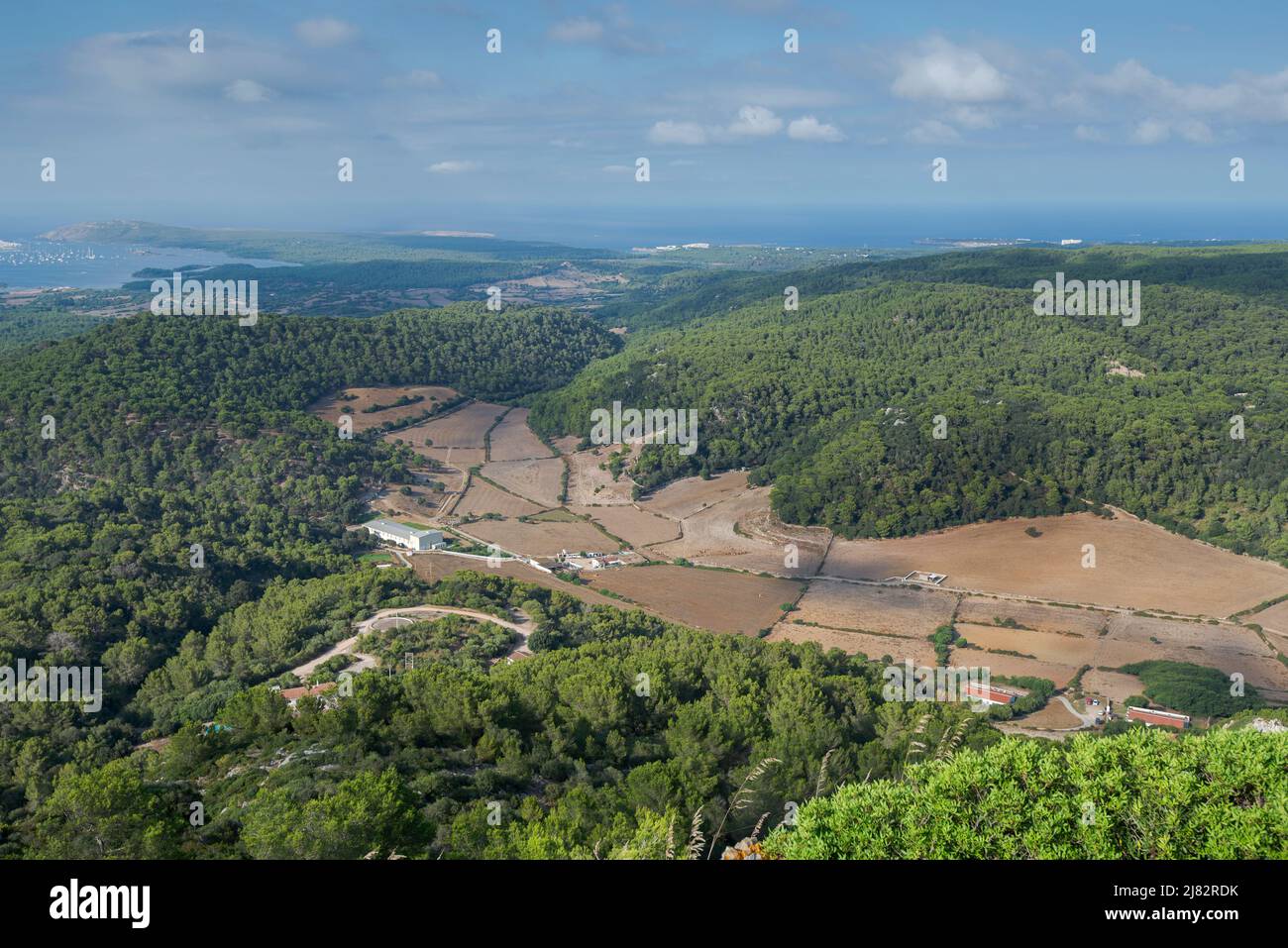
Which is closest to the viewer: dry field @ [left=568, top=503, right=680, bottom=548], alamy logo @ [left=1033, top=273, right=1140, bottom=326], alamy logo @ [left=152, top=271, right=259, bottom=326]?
dry field @ [left=568, top=503, right=680, bottom=548]

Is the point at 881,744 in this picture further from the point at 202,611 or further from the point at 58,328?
the point at 58,328

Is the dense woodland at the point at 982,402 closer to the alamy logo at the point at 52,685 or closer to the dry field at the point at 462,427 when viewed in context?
the dry field at the point at 462,427

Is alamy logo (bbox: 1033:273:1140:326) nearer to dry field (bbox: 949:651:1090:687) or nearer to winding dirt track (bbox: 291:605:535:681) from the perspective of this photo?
dry field (bbox: 949:651:1090:687)

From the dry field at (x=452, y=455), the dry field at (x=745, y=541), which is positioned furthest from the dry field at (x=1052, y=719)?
the dry field at (x=452, y=455)

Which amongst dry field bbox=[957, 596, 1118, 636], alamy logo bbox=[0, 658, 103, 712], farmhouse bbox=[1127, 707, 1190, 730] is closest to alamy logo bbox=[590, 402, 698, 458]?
dry field bbox=[957, 596, 1118, 636]

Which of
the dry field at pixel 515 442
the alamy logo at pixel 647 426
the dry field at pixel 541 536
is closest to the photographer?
the dry field at pixel 541 536
